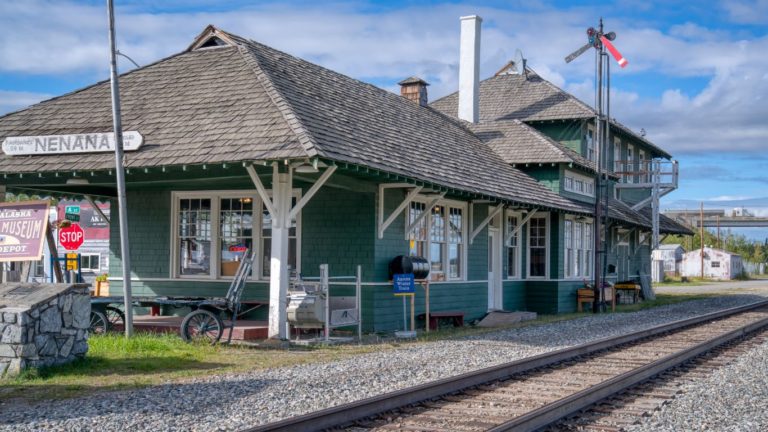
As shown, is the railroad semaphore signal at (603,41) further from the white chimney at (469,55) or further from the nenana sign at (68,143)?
the nenana sign at (68,143)

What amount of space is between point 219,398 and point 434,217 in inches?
402

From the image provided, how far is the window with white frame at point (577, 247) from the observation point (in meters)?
24.9

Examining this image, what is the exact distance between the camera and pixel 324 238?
53.5 feet

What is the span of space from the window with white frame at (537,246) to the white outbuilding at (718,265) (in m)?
52.5

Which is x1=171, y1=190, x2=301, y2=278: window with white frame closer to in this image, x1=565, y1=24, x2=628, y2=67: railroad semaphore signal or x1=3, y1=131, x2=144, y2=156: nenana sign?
x1=3, y1=131, x2=144, y2=156: nenana sign

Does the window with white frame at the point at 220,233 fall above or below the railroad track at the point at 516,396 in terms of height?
above

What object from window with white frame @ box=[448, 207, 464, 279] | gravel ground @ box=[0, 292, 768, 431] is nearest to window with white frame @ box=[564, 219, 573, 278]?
window with white frame @ box=[448, 207, 464, 279]

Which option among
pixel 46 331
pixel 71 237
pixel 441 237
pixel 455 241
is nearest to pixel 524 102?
pixel 455 241

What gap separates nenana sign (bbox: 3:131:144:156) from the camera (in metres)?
14.6

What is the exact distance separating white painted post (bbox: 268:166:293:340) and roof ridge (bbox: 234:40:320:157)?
2.35 ft

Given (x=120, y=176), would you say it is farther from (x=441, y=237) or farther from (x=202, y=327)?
(x=441, y=237)

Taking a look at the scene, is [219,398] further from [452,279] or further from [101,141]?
[452,279]

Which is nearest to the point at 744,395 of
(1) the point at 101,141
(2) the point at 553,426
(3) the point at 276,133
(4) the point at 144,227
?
(2) the point at 553,426

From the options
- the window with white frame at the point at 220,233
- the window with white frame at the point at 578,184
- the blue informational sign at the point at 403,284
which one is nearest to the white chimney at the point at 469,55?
the window with white frame at the point at 578,184
